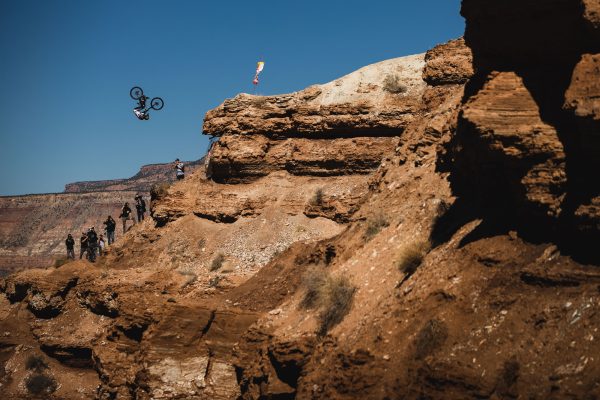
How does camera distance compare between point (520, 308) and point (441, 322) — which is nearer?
point (520, 308)

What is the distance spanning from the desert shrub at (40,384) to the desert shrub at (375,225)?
1436 cm

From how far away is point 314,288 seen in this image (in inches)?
617

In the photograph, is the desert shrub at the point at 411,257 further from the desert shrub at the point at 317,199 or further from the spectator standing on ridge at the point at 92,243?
the spectator standing on ridge at the point at 92,243

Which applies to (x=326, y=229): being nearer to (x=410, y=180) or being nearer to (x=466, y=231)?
(x=410, y=180)

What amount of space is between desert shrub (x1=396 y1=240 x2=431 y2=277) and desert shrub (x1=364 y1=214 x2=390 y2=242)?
2737 mm

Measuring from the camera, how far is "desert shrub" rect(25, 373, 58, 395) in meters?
25.5

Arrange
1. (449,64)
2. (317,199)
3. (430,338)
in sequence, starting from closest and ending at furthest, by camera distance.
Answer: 1. (430,338)
2. (449,64)
3. (317,199)

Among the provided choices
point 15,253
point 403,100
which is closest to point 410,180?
point 403,100

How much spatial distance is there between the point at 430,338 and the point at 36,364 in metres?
20.2

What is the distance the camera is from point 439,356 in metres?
9.84

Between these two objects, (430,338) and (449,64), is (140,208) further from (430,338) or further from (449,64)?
(430,338)

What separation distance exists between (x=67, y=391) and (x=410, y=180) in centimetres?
1480

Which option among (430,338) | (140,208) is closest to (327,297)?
(430,338)

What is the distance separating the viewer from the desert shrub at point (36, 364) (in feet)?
87.3
